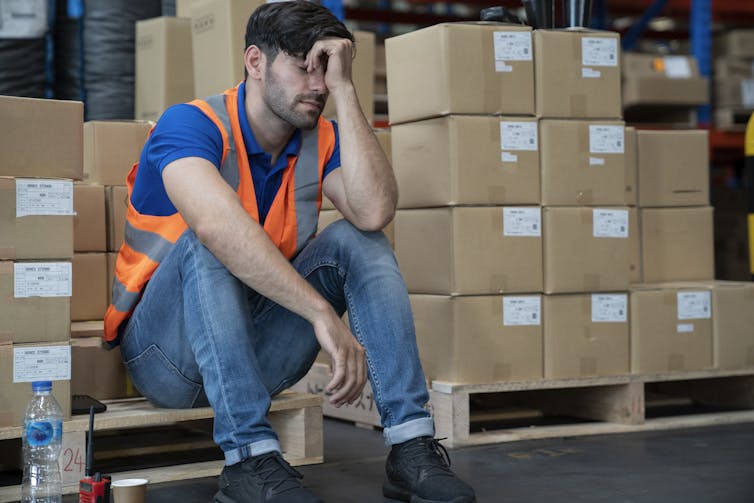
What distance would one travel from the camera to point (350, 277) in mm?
2510

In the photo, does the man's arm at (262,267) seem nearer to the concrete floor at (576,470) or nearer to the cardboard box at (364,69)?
the concrete floor at (576,470)

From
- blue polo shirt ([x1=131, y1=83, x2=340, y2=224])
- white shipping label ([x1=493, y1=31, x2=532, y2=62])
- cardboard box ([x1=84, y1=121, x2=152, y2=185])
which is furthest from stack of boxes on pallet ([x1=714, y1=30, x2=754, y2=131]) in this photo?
blue polo shirt ([x1=131, y1=83, x2=340, y2=224])

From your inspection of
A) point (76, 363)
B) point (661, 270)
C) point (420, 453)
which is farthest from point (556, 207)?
point (76, 363)

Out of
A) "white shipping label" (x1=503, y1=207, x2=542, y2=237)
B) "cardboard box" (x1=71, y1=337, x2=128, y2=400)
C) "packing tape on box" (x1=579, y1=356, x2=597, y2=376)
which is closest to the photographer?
"cardboard box" (x1=71, y1=337, x2=128, y2=400)

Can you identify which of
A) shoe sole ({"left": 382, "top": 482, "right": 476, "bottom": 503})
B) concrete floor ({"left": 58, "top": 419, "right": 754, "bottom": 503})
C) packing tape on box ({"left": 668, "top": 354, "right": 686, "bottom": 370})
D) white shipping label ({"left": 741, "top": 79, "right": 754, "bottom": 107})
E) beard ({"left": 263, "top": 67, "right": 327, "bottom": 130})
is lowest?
concrete floor ({"left": 58, "top": 419, "right": 754, "bottom": 503})

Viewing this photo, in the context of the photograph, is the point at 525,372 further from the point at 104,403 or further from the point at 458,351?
the point at 104,403

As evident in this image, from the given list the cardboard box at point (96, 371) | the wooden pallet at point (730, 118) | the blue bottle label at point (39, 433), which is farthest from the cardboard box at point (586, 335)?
the wooden pallet at point (730, 118)

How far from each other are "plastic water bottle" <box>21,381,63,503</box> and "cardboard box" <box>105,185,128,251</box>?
90 centimetres

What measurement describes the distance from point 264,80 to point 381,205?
421 millimetres

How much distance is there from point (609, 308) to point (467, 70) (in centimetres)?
94

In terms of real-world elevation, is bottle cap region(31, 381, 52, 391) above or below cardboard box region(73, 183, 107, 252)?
below

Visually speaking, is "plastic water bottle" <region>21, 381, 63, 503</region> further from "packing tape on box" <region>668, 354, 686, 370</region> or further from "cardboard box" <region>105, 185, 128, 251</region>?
"packing tape on box" <region>668, 354, 686, 370</region>

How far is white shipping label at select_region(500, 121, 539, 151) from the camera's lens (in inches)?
137

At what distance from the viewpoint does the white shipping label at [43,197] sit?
2.65m
